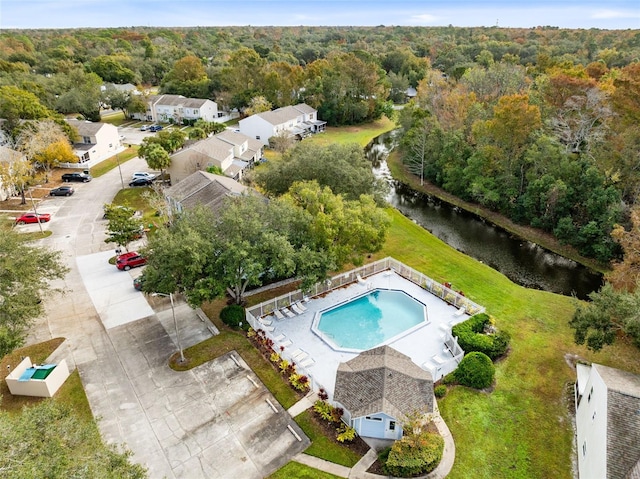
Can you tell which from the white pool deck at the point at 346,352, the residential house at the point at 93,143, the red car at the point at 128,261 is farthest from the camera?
the residential house at the point at 93,143

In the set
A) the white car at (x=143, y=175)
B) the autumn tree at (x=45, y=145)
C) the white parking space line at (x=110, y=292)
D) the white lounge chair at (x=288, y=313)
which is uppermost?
the autumn tree at (x=45, y=145)

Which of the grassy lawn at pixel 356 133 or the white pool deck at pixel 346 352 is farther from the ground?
the grassy lawn at pixel 356 133

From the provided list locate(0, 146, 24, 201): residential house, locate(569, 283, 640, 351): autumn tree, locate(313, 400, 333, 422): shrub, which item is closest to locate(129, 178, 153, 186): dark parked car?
locate(0, 146, 24, 201): residential house

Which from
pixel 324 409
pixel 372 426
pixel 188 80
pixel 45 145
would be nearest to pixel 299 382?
pixel 324 409

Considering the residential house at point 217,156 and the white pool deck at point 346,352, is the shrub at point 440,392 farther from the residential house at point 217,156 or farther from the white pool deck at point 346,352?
the residential house at point 217,156

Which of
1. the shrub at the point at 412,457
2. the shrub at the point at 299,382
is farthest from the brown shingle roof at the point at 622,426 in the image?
the shrub at the point at 299,382

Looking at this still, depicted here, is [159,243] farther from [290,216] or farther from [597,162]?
[597,162]

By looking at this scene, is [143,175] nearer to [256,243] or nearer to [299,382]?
[256,243]
